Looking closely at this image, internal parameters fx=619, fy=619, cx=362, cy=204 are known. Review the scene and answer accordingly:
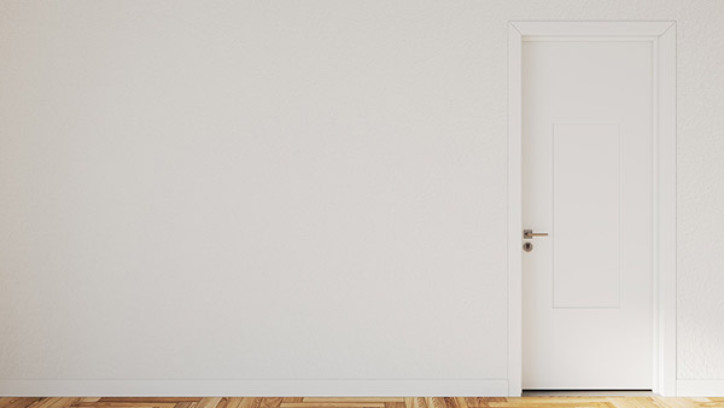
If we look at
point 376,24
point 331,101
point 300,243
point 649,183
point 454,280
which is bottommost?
point 454,280

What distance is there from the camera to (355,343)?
11.0 ft

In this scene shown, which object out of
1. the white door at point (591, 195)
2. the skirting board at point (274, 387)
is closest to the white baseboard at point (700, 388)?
the white door at point (591, 195)

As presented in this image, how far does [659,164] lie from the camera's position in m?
3.36

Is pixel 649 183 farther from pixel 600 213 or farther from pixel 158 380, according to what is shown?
pixel 158 380

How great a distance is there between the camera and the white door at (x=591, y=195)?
11.1 feet

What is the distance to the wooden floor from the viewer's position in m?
3.21

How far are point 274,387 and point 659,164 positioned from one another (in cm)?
241

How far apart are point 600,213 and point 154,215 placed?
7.99ft

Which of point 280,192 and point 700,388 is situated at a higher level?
point 280,192

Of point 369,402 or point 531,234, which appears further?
point 531,234

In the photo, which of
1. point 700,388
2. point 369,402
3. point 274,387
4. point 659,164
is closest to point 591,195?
point 659,164

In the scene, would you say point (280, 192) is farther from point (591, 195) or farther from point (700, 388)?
point (700, 388)

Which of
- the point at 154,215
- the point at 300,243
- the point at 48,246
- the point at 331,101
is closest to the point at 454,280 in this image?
the point at 300,243

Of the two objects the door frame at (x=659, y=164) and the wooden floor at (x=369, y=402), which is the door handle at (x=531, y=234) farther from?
the wooden floor at (x=369, y=402)
